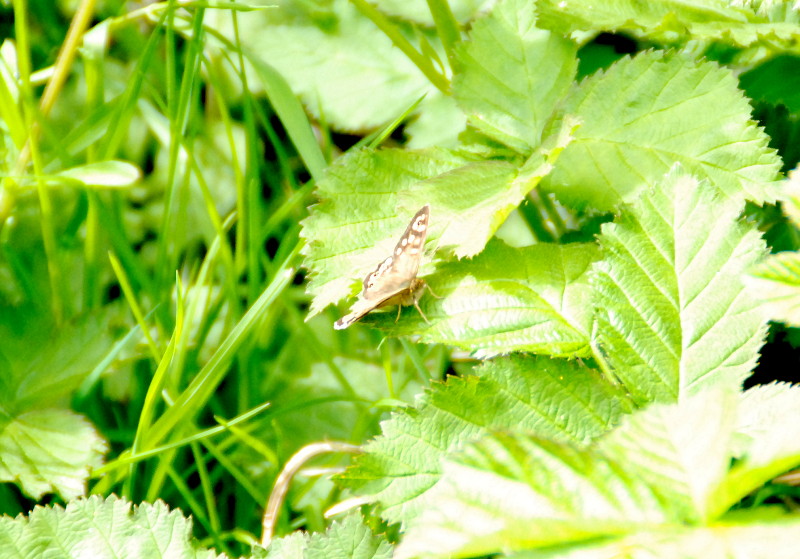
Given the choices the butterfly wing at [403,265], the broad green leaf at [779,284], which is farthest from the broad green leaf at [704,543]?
the butterfly wing at [403,265]

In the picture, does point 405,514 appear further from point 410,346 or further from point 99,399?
point 99,399

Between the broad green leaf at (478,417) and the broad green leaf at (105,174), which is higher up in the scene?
the broad green leaf at (105,174)

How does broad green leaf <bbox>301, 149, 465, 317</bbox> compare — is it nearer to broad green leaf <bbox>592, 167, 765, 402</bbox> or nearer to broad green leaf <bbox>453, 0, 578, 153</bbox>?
broad green leaf <bbox>453, 0, 578, 153</bbox>

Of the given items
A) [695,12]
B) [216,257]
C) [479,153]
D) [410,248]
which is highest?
[695,12]

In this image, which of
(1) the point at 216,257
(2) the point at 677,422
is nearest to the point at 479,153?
(1) the point at 216,257

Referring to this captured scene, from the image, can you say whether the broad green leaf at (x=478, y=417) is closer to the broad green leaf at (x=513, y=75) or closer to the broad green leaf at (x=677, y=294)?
the broad green leaf at (x=677, y=294)

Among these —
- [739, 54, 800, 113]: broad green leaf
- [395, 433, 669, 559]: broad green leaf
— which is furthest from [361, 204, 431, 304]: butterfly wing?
[739, 54, 800, 113]: broad green leaf

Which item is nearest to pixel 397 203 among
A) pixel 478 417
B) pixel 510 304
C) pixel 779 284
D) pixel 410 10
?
pixel 510 304
